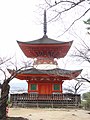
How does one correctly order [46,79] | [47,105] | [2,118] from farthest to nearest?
[46,79], [47,105], [2,118]

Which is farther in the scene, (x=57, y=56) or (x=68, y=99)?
(x=57, y=56)

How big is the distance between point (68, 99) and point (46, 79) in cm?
380

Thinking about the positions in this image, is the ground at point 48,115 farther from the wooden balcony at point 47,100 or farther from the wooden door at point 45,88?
the wooden door at point 45,88

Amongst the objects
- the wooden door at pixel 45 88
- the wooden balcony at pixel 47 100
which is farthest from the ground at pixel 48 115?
the wooden door at pixel 45 88

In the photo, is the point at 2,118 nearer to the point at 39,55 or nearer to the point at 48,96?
the point at 48,96

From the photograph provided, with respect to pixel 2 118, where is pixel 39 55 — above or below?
above

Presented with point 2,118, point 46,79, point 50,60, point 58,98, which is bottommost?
point 2,118

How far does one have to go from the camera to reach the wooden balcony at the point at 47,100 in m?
30.8

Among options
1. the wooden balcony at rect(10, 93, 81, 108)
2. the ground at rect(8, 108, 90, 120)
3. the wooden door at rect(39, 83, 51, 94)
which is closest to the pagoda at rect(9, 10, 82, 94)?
the wooden door at rect(39, 83, 51, 94)

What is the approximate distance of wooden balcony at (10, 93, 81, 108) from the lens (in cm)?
3075

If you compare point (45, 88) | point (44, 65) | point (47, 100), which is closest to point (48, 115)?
point (47, 100)

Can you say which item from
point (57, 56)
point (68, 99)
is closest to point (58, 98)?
point (68, 99)

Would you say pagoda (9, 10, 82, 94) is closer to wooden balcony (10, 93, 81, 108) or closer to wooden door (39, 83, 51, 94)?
wooden door (39, 83, 51, 94)

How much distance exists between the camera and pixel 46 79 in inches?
1316
